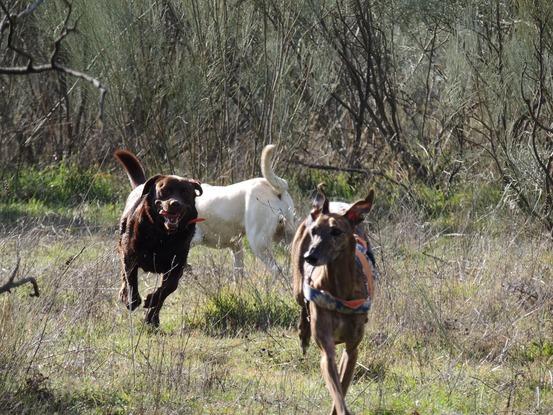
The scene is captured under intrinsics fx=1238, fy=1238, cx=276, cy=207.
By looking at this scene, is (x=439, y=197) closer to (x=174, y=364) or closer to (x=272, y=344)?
(x=272, y=344)

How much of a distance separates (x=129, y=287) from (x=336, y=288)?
2.85 meters

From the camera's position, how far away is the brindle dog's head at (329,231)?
5.86 meters

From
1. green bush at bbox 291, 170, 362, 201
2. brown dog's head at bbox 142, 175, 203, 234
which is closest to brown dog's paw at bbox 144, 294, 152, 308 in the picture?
brown dog's head at bbox 142, 175, 203, 234

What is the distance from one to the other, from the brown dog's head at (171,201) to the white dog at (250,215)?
1.74 m

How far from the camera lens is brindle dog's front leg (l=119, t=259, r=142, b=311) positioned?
857 cm

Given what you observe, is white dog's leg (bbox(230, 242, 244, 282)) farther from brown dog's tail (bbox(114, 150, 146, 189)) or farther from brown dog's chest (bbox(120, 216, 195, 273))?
brown dog's chest (bbox(120, 216, 195, 273))

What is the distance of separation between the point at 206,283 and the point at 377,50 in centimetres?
766

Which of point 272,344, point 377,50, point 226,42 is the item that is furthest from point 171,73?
point 272,344

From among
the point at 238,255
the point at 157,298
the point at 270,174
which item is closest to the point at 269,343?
the point at 157,298

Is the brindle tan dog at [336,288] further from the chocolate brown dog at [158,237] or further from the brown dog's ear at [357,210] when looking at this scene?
the chocolate brown dog at [158,237]

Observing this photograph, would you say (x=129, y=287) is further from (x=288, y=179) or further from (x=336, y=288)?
(x=288, y=179)

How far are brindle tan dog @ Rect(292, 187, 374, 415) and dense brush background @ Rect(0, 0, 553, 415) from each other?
23.9 inches

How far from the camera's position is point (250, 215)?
35.7 feet

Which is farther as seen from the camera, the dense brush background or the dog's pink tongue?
the dog's pink tongue
